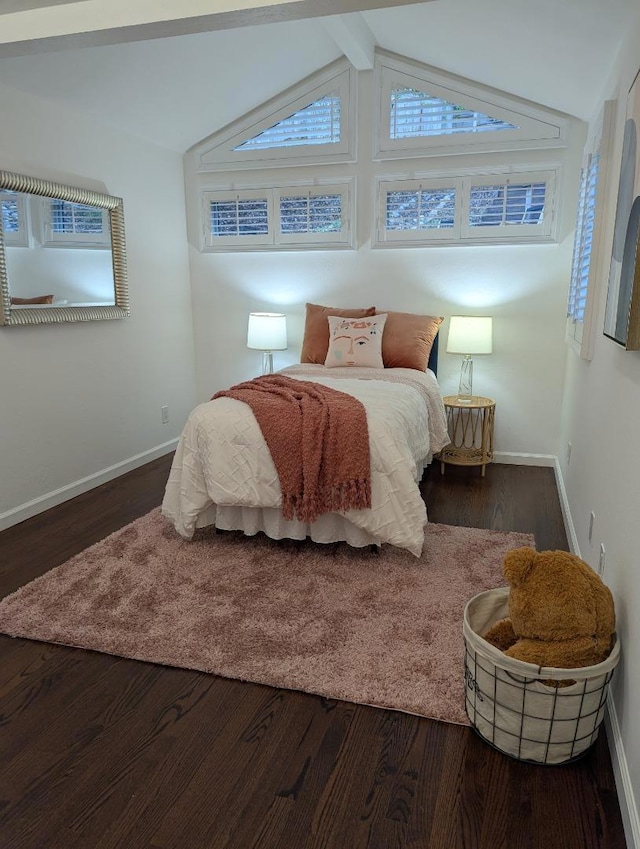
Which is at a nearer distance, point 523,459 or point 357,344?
point 357,344

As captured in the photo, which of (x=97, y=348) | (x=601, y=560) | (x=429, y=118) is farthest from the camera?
(x=429, y=118)

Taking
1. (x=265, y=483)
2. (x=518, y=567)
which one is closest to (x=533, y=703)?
(x=518, y=567)

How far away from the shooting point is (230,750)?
1.75 meters

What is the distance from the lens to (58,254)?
11.7ft

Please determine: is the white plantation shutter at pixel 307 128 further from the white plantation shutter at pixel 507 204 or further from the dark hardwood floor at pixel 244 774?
the dark hardwood floor at pixel 244 774

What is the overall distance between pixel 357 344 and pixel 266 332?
0.81 metres

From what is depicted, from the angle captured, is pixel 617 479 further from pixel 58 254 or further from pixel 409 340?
pixel 58 254

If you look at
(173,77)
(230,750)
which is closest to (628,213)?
(230,750)

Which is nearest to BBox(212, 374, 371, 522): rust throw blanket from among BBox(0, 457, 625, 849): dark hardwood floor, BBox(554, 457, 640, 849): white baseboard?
BBox(0, 457, 625, 849): dark hardwood floor

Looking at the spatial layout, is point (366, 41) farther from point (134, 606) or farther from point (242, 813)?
point (242, 813)

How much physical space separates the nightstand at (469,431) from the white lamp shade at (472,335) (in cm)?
37

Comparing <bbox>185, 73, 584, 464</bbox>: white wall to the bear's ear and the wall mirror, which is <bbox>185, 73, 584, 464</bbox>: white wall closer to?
the wall mirror

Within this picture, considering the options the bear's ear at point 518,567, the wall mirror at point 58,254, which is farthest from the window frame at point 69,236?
the bear's ear at point 518,567

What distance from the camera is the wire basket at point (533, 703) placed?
158 centimetres
